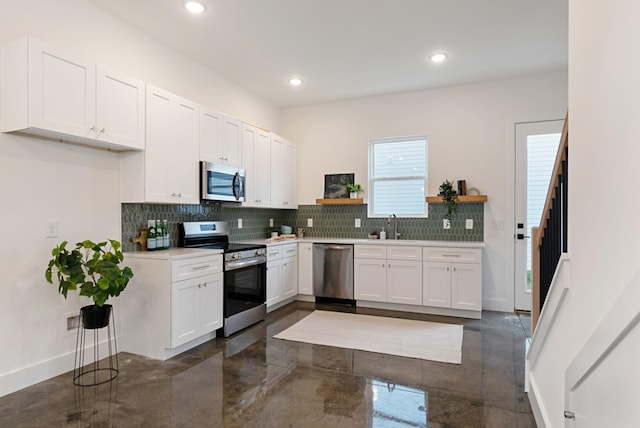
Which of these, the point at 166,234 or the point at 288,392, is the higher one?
the point at 166,234

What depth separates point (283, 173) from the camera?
550 cm

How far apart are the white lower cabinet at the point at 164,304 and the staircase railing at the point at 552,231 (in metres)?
2.77

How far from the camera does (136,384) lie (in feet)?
8.82

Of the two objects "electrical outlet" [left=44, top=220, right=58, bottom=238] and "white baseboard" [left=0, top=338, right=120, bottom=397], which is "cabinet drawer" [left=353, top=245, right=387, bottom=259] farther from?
"electrical outlet" [left=44, top=220, right=58, bottom=238]

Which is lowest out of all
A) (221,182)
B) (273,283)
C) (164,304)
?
(273,283)

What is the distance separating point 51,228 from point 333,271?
3257 mm

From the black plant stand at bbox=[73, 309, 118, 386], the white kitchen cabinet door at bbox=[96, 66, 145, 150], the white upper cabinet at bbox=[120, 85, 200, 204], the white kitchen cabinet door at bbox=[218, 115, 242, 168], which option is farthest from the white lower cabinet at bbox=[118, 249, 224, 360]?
the white kitchen cabinet door at bbox=[218, 115, 242, 168]

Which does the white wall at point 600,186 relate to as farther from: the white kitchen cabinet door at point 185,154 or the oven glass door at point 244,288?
the white kitchen cabinet door at point 185,154

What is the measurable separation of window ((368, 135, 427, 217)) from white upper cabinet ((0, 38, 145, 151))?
3.33 metres

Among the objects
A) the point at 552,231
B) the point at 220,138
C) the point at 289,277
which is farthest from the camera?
the point at 289,277

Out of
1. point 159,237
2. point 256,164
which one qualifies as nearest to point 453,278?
point 256,164

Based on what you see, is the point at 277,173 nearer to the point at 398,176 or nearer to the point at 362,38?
the point at 398,176

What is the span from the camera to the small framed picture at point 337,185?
5.57 metres

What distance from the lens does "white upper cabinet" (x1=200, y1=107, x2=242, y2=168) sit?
3.91 meters
